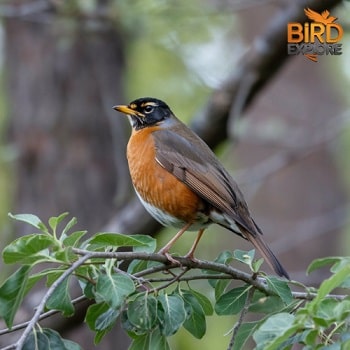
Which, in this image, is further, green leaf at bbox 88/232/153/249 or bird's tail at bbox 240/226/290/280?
bird's tail at bbox 240/226/290/280

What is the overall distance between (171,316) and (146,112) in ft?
7.02

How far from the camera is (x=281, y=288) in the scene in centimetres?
245

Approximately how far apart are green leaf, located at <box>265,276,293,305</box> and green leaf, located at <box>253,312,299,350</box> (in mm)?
391

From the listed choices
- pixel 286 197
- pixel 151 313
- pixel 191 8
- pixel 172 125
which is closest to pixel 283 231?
pixel 286 197

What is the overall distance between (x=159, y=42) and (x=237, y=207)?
2719mm

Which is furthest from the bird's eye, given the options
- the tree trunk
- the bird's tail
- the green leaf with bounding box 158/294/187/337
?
the green leaf with bounding box 158/294/187/337

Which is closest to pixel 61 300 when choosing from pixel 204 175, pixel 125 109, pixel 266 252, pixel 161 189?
pixel 266 252

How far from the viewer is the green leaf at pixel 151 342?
237cm

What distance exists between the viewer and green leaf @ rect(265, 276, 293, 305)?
2.43 m

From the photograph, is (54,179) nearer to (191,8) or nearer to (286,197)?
(191,8)

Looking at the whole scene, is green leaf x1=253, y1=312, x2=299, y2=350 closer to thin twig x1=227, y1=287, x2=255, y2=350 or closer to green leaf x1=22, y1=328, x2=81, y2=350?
thin twig x1=227, y1=287, x2=255, y2=350

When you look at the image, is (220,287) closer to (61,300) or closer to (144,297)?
(144,297)

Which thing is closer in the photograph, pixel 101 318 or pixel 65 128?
pixel 101 318

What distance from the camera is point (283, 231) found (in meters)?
8.74
